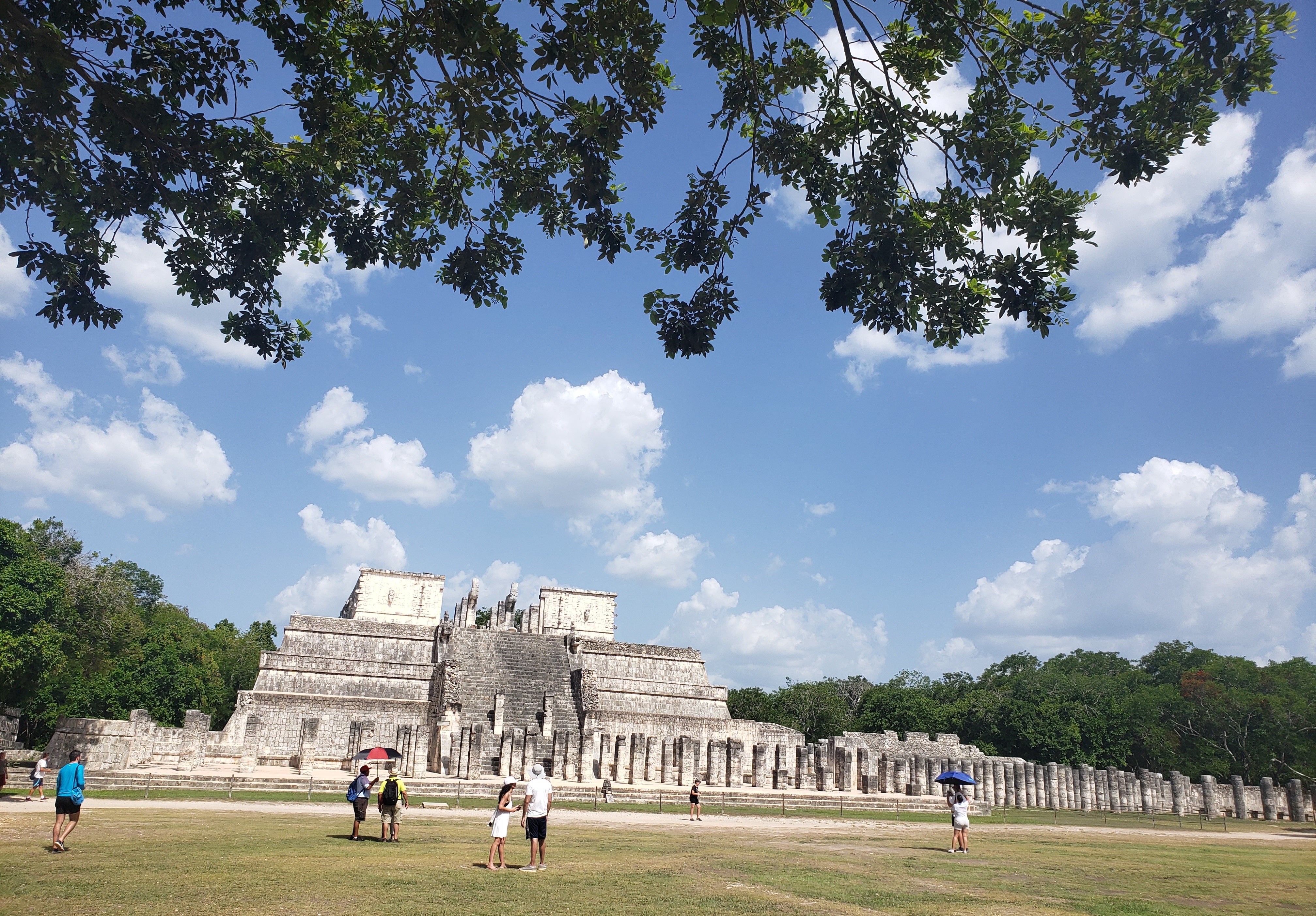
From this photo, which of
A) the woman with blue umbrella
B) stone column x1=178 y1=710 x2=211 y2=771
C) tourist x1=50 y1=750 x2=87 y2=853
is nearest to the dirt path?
the woman with blue umbrella

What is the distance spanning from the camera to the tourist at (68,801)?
10.6 m

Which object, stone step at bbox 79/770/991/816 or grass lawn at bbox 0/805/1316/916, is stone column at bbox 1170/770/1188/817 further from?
grass lawn at bbox 0/805/1316/916

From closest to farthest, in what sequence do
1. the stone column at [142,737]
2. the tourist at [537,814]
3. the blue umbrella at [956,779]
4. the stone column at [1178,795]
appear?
the tourist at [537,814], the blue umbrella at [956,779], the stone column at [142,737], the stone column at [1178,795]

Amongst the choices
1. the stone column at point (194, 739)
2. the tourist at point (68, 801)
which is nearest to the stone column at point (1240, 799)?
the stone column at point (194, 739)

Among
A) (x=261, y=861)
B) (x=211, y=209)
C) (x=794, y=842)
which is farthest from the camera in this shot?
(x=794, y=842)

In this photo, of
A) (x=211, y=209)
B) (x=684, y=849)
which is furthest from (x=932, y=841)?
(x=211, y=209)

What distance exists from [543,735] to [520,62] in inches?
1070

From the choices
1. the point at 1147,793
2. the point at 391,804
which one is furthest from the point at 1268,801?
the point at 391,804

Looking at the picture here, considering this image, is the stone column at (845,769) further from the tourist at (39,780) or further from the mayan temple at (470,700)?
the tourist at (39,780)

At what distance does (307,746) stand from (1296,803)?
3978cm

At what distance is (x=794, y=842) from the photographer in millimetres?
15867

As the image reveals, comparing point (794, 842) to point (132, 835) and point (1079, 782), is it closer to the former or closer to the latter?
point (132, 835)

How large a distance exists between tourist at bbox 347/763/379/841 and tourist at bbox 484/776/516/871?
3.15 meters

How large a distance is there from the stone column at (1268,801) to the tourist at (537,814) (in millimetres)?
37573
